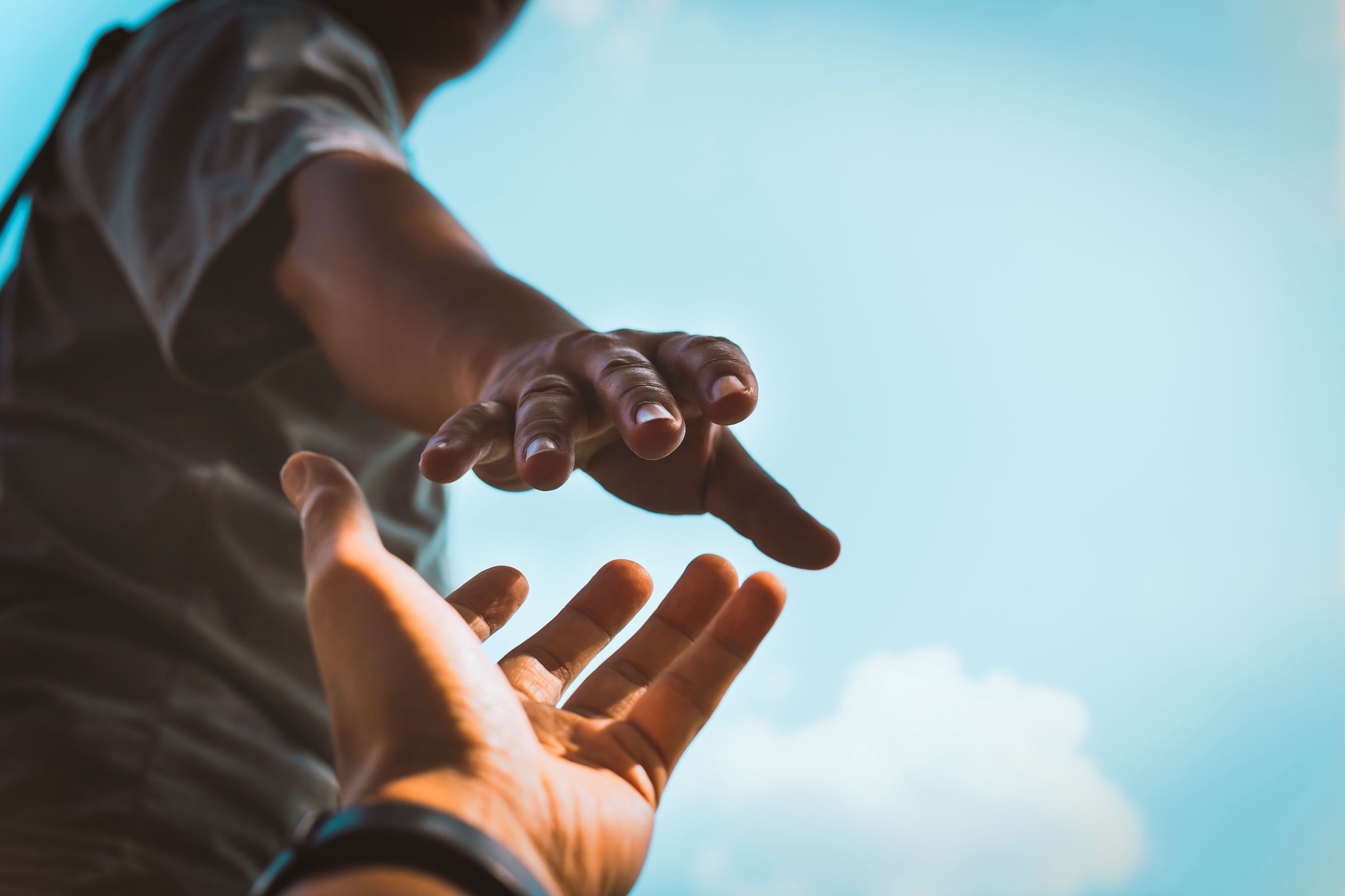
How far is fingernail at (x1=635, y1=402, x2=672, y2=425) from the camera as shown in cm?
31

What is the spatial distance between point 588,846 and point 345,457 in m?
0.51

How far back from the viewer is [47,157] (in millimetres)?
771

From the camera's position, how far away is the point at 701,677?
1.48ft

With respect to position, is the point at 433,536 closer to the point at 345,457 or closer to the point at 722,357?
the point at 345,457

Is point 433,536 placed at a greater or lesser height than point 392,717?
greater

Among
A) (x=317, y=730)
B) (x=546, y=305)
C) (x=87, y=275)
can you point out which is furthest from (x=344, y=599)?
(x=87, y=275)

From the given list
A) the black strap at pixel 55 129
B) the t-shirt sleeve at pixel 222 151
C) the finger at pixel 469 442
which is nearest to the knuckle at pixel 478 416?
the finger at pixel 469 442

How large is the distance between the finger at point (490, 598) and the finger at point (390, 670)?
11cm

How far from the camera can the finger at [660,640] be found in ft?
1.60

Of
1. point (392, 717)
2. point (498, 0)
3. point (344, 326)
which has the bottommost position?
point (392, 717)

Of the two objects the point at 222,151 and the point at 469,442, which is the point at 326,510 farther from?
the point at 222,151

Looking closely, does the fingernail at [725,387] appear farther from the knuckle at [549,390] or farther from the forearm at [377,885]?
the forearm at [377,885]

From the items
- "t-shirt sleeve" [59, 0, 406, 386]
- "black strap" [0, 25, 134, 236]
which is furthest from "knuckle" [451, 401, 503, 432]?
"black strap" [0, 25, 134, 236]

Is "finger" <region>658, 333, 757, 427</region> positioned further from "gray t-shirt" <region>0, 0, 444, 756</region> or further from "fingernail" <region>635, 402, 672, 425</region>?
"gray t-shirt" <region>0, 0, 444, 756</region>
